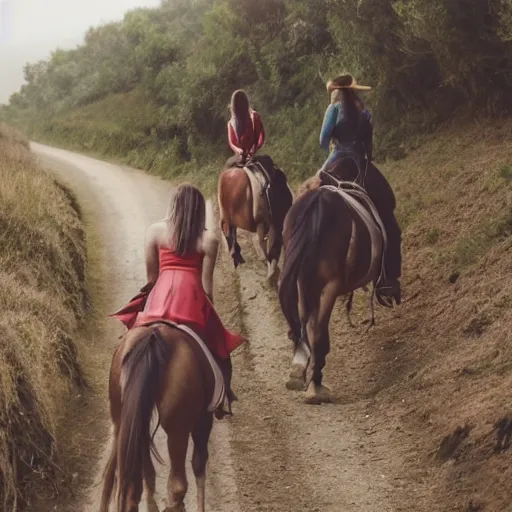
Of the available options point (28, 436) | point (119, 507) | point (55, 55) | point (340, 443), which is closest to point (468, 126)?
point (340, 443)

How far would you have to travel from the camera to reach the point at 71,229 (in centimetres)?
1487

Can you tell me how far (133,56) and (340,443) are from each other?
3041 cm

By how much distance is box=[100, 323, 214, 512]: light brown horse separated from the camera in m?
5.10

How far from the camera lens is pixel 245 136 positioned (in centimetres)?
1242

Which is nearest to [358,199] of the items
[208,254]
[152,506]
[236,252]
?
[208,254]

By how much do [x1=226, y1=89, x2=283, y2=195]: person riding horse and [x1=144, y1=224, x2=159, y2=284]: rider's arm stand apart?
6213 millimetres

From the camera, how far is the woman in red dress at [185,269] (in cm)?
583

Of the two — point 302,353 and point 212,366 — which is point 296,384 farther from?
point 212,366

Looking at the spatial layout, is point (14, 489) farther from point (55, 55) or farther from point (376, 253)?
point (55, 55)

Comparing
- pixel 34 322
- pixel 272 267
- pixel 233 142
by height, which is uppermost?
pixel 233 142

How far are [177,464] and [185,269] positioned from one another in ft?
4.39

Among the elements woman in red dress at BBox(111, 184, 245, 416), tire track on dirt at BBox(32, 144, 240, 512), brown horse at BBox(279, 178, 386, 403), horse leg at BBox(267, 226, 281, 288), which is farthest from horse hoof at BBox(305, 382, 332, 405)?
horse leg at BBox(267, 226, 281, 288)

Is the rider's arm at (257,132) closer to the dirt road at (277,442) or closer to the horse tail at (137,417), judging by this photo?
the dirt road at (277,442)

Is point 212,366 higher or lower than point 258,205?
lower
